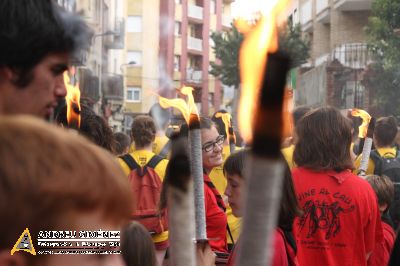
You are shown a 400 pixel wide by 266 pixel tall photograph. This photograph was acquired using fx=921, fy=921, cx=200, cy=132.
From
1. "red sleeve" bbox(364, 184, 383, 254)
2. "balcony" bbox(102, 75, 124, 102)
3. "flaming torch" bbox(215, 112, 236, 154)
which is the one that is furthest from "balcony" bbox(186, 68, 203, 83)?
"red sleeve" bbox(364, 184, 383, 254)

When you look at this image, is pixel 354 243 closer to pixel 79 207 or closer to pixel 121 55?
pixel 79 207

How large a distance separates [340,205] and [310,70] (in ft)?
94.8

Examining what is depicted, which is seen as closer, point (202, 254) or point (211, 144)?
point (202, 254)

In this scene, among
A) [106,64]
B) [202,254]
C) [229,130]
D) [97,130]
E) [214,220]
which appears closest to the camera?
[202,254]

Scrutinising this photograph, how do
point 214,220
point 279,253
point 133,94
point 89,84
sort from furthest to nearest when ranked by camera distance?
point 133,94 < point 89,84 < point 214,220 < point 279,253

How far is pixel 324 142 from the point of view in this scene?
4656mm

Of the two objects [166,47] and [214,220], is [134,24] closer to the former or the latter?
[166,47]

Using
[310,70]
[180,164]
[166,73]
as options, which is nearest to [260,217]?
[180,164]

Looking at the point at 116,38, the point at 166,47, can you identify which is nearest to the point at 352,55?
the point at 116,38

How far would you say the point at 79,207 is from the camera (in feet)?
4.45

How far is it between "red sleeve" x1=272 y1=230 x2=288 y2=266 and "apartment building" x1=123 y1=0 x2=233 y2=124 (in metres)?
40.8

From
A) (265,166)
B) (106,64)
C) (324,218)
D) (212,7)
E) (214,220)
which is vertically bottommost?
(214,220)

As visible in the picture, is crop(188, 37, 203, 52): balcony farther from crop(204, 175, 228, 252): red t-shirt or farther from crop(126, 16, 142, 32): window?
crop(204, 175, 228, 252): red t-shirt

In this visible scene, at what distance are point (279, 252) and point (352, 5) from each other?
29.5 m
